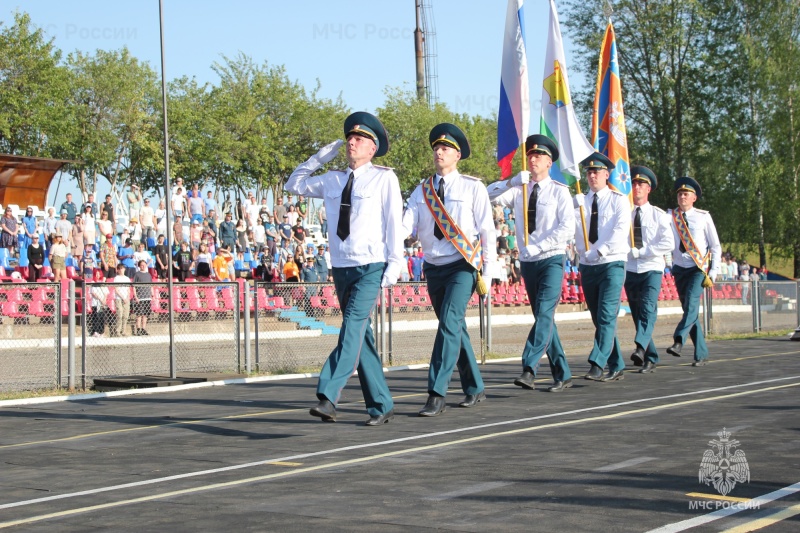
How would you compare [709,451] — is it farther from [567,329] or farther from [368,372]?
[567,329]

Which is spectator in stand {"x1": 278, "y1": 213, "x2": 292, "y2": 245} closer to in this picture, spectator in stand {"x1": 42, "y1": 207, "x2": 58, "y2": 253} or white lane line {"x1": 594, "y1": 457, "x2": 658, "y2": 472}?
spectator in stand {"x1": 42, "y1": 207, "x2": 58, "y2": 253}

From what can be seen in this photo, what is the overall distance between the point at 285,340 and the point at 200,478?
354 inches

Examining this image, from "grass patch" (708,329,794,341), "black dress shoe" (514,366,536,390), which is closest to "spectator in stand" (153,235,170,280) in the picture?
"grass patch" (708,329,794,341)

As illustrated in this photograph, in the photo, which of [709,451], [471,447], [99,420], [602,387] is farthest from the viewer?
[602,387]

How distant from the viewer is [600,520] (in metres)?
4.91

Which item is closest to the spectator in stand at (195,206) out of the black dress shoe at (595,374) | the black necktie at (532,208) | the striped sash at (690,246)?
the striped sash at (690,246)

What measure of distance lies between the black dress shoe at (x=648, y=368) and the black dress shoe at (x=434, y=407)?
4.86m

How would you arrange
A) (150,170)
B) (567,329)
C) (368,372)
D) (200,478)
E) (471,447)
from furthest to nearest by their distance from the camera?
1. (150,170)
2. (567,329)
3. (368,372)
4. (471,447)
5. (200,478)

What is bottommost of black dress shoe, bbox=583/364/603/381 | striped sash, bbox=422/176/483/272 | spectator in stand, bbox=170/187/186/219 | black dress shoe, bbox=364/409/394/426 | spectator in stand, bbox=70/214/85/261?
black dress shoe, bbox=364/409/394/426

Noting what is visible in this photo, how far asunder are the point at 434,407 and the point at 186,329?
18.8 feet

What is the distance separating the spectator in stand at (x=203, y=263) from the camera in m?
24.8

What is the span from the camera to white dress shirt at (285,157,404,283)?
872 centimetres

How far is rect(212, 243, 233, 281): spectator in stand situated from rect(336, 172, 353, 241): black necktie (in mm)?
16584

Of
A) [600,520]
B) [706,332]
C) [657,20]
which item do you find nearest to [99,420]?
[600,520]
